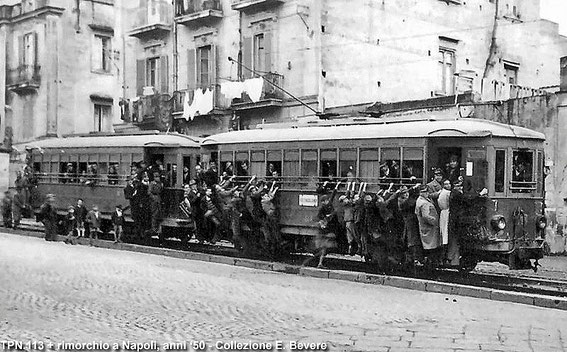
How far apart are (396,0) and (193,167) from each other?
34.1 feet

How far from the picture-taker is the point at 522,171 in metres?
14.2

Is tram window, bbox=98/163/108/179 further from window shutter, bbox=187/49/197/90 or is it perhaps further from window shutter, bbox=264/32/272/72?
window shutter, bbox=187/49/197/90

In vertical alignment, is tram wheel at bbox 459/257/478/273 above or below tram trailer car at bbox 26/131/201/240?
below

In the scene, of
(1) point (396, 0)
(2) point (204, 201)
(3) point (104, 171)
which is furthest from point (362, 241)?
(1) point (396, 0)

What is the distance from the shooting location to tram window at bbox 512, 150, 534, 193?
14.1 meters

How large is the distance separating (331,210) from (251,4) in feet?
39.1

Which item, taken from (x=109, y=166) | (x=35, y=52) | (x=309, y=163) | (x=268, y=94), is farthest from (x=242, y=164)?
(x=35, y=52)

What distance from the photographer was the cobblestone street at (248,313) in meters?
8.78

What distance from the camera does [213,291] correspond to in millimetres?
12500

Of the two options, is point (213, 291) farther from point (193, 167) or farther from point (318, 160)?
point (193, 167)

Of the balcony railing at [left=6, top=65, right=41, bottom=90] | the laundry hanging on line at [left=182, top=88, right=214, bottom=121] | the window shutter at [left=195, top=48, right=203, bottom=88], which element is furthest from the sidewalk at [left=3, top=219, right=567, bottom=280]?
the balcony railing at [left=6, top=65, right=41, bottom=90]

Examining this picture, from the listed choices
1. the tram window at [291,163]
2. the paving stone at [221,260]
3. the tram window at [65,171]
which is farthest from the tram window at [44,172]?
the tram window at [291,163]

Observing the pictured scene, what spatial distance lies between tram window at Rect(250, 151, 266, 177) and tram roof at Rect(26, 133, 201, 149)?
371 centimetres

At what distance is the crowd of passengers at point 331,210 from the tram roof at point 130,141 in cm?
62
